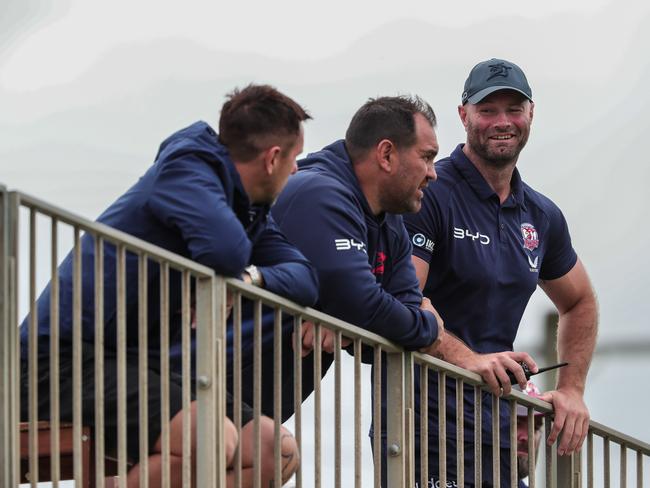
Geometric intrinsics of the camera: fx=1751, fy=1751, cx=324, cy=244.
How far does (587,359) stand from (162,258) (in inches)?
123

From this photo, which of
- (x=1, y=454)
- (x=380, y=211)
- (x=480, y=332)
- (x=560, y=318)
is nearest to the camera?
(x=1, y=454)

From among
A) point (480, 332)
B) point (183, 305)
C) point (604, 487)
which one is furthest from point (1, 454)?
point (604, 487)

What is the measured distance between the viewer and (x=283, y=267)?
534 centimetres

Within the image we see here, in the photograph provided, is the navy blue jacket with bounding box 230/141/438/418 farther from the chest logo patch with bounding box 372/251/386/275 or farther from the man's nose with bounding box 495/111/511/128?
the man's nose with bounding box 495/111/511/128

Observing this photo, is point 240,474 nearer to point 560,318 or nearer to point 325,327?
point 325,327

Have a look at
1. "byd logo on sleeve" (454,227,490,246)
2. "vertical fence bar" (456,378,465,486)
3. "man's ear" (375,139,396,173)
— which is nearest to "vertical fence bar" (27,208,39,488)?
"man's ear" (375,139,396,173)

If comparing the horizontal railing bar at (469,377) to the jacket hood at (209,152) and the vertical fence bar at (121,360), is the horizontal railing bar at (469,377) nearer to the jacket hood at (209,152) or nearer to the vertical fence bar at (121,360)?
the jacket hood at (209,152)

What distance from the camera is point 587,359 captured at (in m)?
7.48

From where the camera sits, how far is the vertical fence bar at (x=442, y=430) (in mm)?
6027

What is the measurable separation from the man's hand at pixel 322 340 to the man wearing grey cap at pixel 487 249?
840 millimetres

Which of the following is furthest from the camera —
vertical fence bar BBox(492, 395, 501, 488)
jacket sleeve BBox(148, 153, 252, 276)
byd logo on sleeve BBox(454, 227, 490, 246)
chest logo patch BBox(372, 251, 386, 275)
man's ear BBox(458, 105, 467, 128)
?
man's ear BBox(458, 105, 467, 128)

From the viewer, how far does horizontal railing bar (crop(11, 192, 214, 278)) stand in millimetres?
4586

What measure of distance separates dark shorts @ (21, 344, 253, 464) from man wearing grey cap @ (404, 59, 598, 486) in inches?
65.9

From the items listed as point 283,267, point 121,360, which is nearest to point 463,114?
point 283,267
